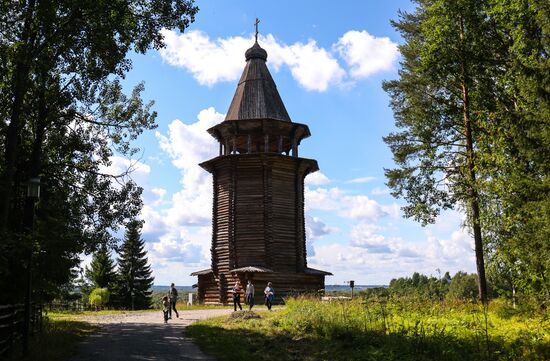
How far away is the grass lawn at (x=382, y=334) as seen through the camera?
1060 centimetres

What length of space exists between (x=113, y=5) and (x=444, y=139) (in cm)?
1728

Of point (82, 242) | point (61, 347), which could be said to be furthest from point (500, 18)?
point (61, 347)

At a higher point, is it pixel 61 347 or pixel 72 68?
pixel 72 68

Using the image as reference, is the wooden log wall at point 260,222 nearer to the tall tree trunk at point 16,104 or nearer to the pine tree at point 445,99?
the pine tree at point 445,99

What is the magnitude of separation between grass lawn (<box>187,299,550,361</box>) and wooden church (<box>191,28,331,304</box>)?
43.8 feet

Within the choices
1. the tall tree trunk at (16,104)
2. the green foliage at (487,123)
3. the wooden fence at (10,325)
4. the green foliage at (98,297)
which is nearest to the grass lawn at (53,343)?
the wooden fence at (10,325)

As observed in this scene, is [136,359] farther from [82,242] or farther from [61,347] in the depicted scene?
[82,242]

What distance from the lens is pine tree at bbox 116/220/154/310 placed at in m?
57.2

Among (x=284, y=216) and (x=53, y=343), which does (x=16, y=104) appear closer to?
(x=53, y=343)

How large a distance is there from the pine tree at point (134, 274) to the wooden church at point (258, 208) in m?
24.9

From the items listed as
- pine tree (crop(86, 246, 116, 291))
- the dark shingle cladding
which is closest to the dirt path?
the dark shingle cladding

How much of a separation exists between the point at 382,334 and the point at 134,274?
50.4m

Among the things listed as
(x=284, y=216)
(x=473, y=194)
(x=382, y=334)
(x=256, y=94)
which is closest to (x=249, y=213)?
(x=284, y=216)

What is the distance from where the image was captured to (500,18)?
20.8 meters
